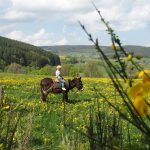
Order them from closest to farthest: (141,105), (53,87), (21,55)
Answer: (141,105) < (53,87) < (21,55)

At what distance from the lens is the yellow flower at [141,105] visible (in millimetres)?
1620

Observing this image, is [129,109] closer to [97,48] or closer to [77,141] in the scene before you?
[97,48]

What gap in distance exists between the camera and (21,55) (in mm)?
175750

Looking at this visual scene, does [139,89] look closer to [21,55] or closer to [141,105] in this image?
[141,105]

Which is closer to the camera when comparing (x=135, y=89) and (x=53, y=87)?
(x=135, y=89)

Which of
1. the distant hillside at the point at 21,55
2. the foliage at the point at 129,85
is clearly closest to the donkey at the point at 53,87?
the foliage at the point at 129,85

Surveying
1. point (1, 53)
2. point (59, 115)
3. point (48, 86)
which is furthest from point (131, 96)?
point (1, 53)

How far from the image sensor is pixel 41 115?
18328 mm

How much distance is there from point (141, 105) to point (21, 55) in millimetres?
175478

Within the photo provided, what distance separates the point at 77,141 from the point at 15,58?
16952 cm

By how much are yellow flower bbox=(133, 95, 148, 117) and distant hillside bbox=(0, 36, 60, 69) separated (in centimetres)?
15847

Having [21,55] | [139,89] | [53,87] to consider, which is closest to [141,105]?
[139,89]

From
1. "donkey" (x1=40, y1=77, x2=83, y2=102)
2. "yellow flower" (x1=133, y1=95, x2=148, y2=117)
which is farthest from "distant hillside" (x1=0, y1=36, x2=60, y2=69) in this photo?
"yellow flower" (x1=133, y1=95, x2=148, y2=117)

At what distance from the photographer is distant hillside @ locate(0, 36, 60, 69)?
16775cm
